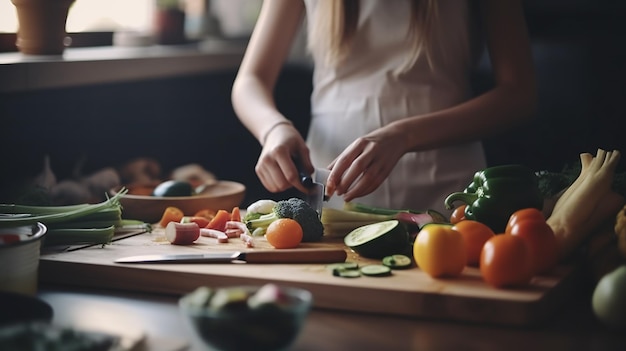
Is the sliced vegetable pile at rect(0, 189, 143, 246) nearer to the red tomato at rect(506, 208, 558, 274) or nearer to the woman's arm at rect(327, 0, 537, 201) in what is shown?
the woman's arm at rect(327, 0, 537, 201)

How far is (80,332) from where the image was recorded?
1.10 m

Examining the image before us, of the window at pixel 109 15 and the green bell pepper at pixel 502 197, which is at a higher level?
the window at pixel 109 15

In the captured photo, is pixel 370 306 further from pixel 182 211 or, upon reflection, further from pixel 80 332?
pixel 182 211

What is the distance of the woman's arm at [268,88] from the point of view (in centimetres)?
196

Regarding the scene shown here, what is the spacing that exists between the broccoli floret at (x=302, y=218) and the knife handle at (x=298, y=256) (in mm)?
186

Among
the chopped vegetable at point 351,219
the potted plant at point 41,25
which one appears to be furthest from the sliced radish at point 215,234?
the potted plant at point 41,25

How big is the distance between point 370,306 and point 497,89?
970 mm

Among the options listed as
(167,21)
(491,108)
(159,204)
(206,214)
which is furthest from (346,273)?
(167,21)

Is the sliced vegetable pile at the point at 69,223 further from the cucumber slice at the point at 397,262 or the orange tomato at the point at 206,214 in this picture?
the cucumber slice at the point at 397,262

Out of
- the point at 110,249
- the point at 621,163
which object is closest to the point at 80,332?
the point at 110,249

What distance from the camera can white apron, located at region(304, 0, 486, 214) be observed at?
2.31 m

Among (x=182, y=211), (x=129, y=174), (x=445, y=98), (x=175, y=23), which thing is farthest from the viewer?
(x=175, y=23)

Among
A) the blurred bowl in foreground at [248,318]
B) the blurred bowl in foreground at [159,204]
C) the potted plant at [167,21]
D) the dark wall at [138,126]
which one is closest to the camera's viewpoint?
the blurred bowl in foreground at [248,318]

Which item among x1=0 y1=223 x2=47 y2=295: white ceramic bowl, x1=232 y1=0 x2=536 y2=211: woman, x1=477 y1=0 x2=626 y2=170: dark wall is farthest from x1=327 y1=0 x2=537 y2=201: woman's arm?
x1=477 y1=0 x2=626 y2=170: dark wall
